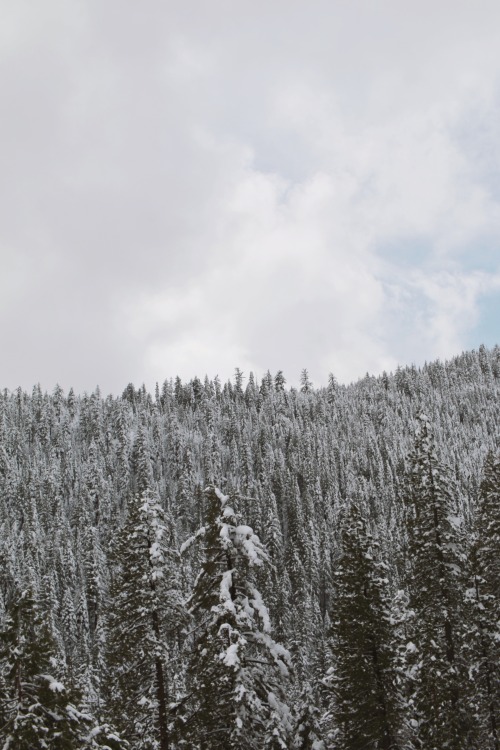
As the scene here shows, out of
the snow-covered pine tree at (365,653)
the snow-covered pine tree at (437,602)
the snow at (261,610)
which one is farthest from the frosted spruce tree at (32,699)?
the snow-covered pine tree at (437,602)

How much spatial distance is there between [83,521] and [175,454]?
130 ft

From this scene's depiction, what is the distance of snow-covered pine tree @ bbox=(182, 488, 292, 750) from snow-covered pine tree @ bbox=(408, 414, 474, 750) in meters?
7.74

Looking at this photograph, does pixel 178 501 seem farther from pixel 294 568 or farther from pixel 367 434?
pixel 367 434

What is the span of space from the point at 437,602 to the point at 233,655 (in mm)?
10050

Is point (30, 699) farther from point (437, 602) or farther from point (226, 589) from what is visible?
point (437, 602)

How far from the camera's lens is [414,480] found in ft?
74.5

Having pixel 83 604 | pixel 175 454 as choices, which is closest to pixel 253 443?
pixel 175 454

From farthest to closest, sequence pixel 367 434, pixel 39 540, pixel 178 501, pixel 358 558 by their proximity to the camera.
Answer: pixel 367 434
pixel 178 501
pixel 39 540
pixel 358 558

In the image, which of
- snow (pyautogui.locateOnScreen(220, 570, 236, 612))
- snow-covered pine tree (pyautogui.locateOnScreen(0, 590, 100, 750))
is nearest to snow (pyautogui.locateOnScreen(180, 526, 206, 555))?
snow (pyautogui.locateOnScreen(220, 570, 236, 612))

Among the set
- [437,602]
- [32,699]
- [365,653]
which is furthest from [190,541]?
[365,653]

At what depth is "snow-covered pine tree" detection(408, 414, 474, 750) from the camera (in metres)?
20.5

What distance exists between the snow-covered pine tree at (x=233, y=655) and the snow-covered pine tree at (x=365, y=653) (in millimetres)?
7383

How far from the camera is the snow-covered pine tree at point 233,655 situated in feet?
47.2

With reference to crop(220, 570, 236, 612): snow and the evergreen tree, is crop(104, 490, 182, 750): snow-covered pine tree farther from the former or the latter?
crop(220, 570, 236, 612): snow
